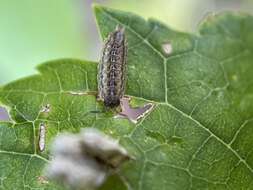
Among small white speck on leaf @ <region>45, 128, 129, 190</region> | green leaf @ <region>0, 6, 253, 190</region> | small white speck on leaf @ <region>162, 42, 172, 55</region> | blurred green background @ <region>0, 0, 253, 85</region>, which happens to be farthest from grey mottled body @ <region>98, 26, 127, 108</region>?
blurred green background @ <region>0, 0, 253, 85</region>

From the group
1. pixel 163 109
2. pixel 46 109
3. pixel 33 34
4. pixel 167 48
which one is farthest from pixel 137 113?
pixel 33 34

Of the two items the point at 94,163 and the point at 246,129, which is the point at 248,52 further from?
the point at 94,163

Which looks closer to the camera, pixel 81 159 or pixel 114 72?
pixel 81 159

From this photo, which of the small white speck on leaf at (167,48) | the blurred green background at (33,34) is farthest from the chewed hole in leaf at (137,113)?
the blurred green background at (33,34)

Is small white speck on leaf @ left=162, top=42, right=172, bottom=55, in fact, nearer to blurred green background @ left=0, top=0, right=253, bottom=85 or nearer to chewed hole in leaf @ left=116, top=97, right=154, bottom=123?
chewed hole in leaf @ left=116, top=97, right=154, bottom=123

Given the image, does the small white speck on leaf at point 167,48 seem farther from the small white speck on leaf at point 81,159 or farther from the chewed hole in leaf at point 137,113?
the small white speck on leaf at point 81,159

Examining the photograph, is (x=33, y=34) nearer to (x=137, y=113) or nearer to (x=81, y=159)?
(x=137, y=113)

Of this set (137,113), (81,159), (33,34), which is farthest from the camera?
(33,34)

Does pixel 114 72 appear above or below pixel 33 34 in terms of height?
above
